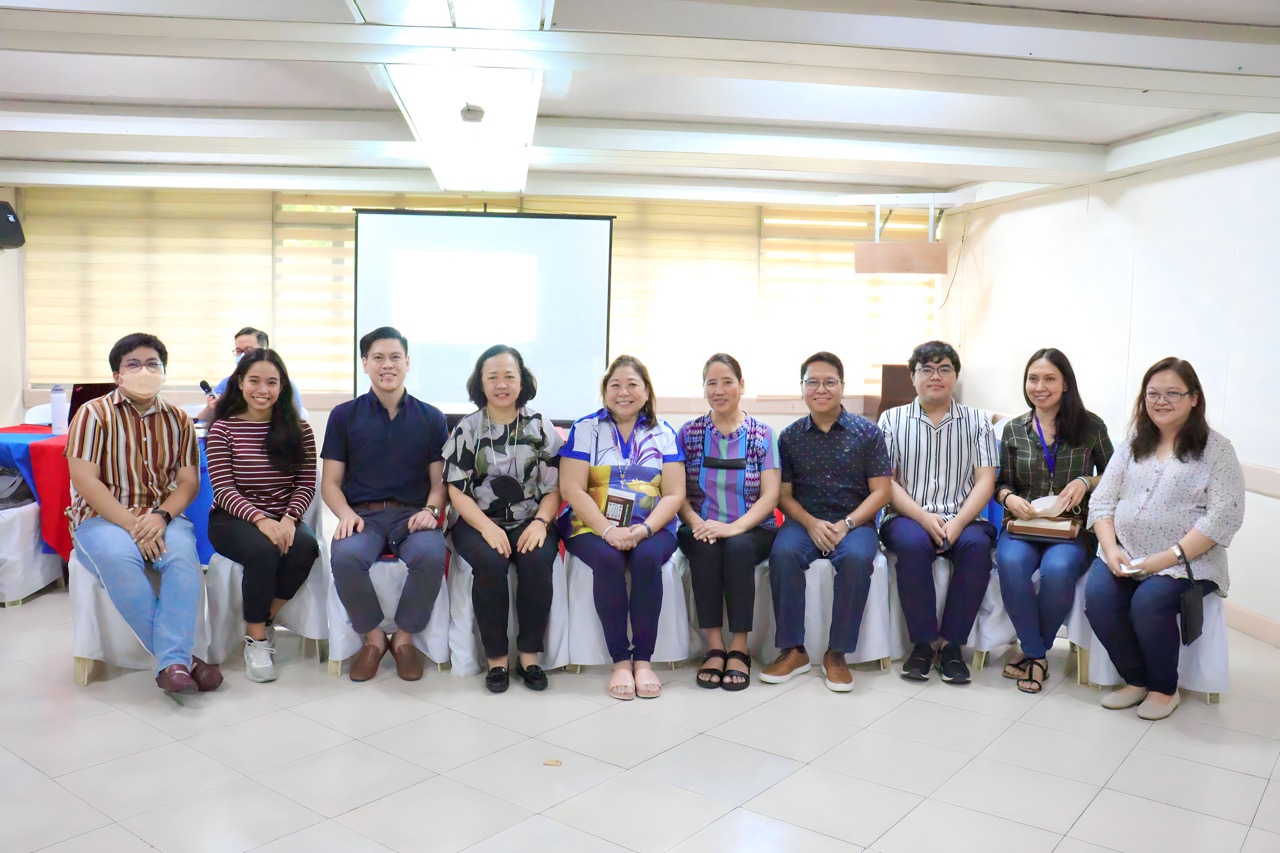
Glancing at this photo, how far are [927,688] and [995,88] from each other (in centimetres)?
246

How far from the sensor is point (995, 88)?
12.7ft

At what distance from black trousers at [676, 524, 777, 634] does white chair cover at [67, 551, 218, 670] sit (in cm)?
186

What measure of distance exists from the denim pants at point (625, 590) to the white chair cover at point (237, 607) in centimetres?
104

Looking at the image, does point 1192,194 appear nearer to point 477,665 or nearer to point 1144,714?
point 1144,714

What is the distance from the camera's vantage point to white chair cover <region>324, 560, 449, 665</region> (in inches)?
139

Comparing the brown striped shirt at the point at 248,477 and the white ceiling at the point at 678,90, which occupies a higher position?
the white ceiling at the point at 678,90

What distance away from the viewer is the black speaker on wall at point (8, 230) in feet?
20.0

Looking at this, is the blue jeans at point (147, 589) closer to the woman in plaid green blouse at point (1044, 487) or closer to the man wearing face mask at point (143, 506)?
the man wearing face mask at point (143, 506)

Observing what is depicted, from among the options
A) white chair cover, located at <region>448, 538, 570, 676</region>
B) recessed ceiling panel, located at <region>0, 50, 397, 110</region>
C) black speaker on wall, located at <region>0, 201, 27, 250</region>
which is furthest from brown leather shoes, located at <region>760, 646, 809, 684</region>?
black speaker on wall, located at <region>0, 201, 27, 250</region>

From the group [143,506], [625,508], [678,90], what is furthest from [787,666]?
[678,90]

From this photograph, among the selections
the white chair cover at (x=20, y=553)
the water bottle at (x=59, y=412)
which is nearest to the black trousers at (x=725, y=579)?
the white chair cover at (x=20, y=553)

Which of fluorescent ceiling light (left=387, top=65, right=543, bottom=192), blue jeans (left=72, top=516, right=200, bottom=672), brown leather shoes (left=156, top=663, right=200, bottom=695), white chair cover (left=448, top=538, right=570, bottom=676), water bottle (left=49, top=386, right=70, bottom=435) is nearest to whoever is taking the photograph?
brown leather shoes (left=156, top=663, right=200, bottom=695)

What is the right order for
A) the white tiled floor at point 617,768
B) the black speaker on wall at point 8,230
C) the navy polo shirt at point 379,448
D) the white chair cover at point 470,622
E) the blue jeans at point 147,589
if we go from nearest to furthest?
the white tiled floor at point 617,768
the blue jeans at point 147,589
the white chair cover at point 470,622
the navy polo shirt at point 379,448
the black speaker on wall at point 8,230

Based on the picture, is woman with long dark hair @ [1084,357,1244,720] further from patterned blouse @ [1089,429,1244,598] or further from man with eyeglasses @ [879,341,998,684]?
Result: man with eyeglasses @ [879,341,998,684]
